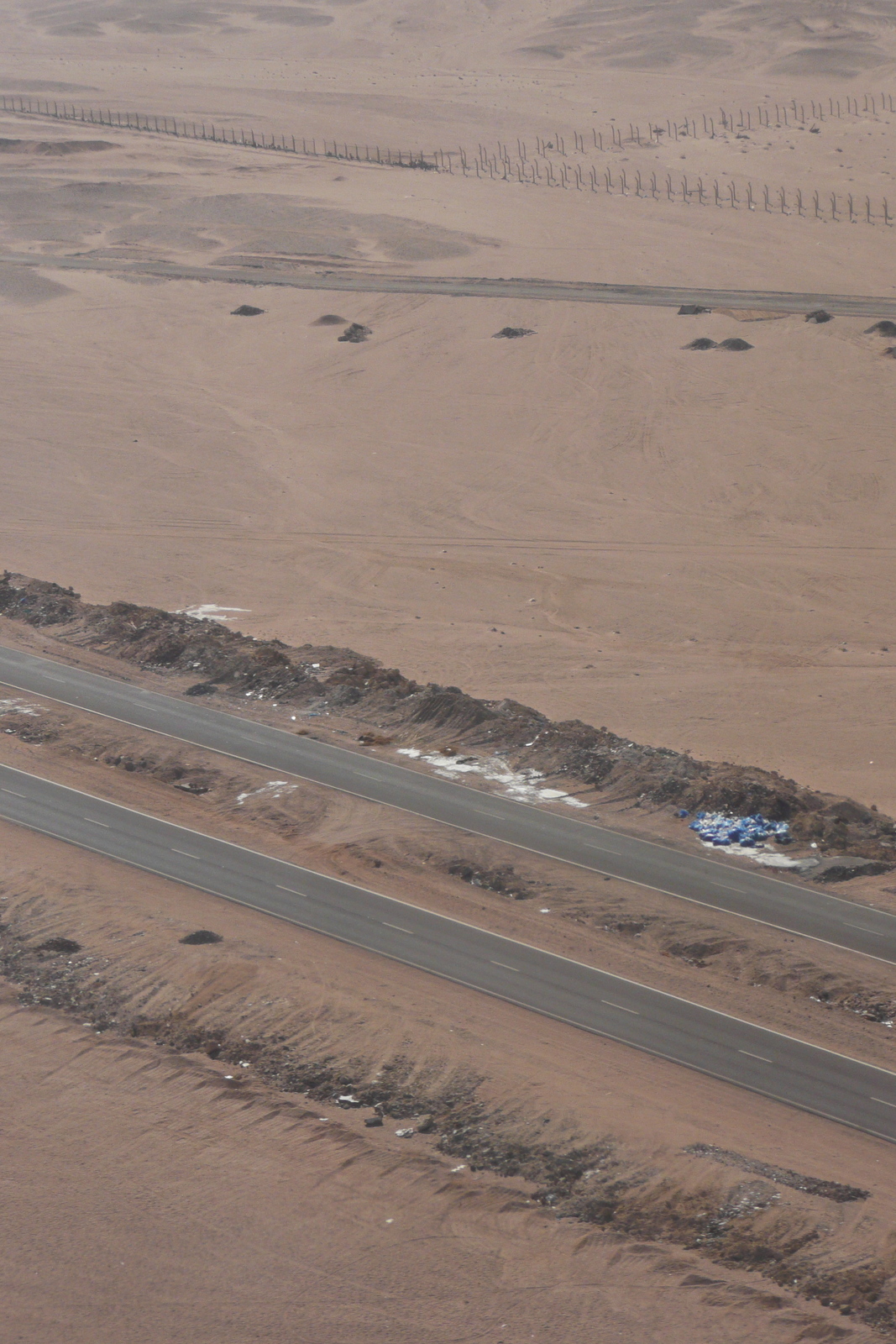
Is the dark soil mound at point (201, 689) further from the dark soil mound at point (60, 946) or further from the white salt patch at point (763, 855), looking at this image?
the white salt patch at point (763, 855)

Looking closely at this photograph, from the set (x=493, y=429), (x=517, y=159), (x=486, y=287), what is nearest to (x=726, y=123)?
(x=517, y=159)

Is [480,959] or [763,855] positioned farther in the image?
[763,855]

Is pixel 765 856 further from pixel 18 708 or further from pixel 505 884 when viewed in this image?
pixel 18 708

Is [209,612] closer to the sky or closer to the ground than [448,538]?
closer to the ground

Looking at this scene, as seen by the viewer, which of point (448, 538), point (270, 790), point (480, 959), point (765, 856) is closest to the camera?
point (480, 959)

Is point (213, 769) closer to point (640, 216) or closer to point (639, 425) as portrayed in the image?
point (639, 425)

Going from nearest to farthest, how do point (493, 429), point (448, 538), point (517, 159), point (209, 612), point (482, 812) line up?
point (482, 812) < point (209, 612) < point (448, 538) < point (493, 429) < point (517, 159)

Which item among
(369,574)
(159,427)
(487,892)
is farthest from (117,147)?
(487,892)

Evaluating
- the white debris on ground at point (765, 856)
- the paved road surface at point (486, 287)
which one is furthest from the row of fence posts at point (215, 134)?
the white debris on ground at point (765, 856)
